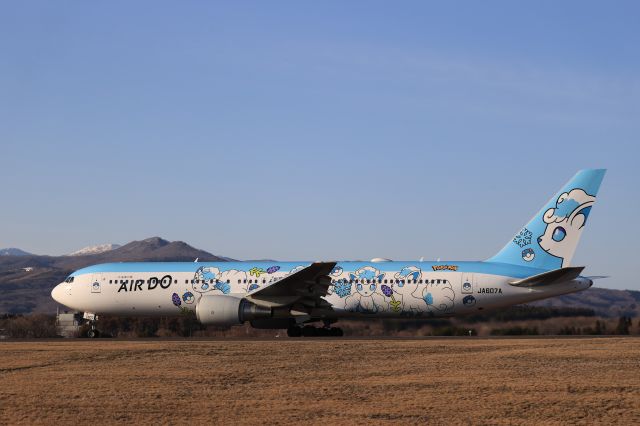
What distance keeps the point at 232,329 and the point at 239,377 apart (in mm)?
23058

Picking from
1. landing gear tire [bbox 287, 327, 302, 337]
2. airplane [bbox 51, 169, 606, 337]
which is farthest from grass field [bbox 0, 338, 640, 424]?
landing gear tire [bbox 287, 327, 302, 337]

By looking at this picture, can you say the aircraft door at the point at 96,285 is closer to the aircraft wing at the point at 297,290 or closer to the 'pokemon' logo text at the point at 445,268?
the aircraft wing at the point at 297,290

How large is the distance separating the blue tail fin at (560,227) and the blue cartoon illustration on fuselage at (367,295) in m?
4.64

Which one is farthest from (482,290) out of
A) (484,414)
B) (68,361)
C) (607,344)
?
(484,414)

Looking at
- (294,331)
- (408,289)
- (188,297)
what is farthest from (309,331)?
(188,297)

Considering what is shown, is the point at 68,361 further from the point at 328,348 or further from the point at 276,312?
the point at 276,312

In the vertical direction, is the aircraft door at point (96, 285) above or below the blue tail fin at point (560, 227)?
below

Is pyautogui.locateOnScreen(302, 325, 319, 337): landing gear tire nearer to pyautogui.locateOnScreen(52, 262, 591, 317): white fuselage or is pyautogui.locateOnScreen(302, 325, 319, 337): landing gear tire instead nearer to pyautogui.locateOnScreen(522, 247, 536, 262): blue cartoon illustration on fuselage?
pyautogui.locateOnScreen(52, 262, 591, 317): white fuselage

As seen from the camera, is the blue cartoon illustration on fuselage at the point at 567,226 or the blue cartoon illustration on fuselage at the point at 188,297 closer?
the blue cartoon illustration on fuselage at the point at 567,226

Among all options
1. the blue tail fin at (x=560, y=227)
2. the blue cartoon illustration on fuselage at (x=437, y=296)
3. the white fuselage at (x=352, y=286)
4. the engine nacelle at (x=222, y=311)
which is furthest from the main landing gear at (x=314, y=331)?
the blue tail fin at (x=560, y=227)

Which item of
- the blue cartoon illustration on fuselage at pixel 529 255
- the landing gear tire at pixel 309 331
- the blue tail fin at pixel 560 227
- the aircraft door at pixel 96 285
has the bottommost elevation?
the landing gear tire at pixel 309 331

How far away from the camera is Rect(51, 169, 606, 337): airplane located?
31.2 m

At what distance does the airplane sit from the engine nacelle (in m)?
0.03

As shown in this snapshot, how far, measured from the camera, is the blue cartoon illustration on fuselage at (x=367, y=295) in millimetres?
32625
